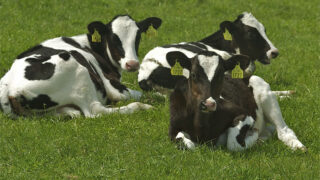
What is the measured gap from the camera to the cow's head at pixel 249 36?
13246 mm

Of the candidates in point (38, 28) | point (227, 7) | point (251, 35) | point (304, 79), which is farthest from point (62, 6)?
point (304, 79)

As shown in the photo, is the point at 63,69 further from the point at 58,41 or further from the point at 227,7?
the point at 227,7

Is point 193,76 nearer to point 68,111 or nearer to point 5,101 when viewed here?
point 68,111

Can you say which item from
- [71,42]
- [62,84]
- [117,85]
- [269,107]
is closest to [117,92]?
[117,85]

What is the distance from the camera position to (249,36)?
13422 millimetres

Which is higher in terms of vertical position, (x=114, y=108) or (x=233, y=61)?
(x=233, y=61)

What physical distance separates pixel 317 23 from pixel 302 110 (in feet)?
31.5

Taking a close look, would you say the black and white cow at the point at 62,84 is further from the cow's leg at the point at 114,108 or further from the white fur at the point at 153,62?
the white fur at the point at 153,62

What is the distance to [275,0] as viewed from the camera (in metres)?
20.7

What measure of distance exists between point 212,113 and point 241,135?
0.47m

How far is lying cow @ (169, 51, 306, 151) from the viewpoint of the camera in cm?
748

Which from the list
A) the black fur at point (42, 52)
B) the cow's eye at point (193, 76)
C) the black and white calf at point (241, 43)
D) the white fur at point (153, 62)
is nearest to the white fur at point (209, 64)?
the cow's eye at point (193, 76)

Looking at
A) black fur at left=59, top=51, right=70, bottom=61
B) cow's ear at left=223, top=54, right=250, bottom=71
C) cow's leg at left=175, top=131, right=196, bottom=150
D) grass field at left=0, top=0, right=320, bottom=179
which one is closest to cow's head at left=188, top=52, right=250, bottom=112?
cow's ear at left=223, top=54, right=250, bottom=71

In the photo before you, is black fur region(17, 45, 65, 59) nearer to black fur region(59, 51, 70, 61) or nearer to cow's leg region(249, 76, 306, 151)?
black fur region(59, 51, 70, 61)
